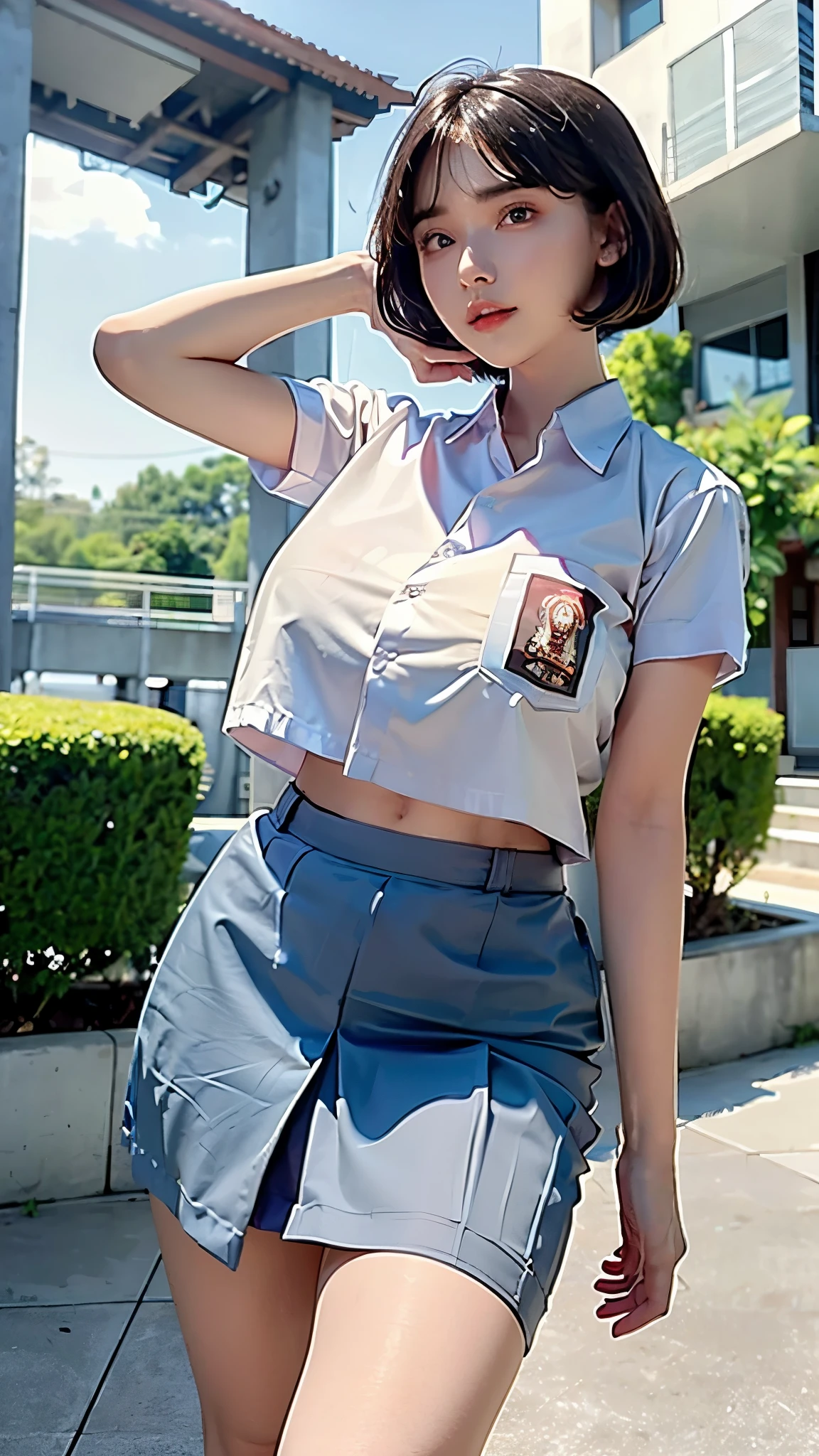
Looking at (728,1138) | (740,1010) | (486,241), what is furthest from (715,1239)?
(486,241)

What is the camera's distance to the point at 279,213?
235 inches

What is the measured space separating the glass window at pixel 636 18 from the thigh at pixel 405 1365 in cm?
1693

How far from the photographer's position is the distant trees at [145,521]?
199ft

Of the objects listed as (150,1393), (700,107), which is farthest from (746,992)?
(700,107)

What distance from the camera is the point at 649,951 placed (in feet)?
3.66

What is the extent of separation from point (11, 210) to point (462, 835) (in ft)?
16.3

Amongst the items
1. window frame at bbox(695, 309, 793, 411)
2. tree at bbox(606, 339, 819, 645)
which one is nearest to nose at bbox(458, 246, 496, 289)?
tree at bbox(606, 339, 819, 645)

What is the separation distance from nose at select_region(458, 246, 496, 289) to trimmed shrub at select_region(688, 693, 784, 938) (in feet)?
12.1

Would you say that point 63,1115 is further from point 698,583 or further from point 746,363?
point 746,363

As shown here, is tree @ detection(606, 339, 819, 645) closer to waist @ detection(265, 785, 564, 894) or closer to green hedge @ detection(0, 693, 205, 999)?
green hedge @ detection(0, 693, 205, 999)

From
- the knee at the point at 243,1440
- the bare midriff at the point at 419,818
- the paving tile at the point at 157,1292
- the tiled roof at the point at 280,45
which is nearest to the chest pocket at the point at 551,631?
the bare midriff at the point at 419,818

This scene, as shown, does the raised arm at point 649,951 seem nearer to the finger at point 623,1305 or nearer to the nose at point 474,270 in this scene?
the finger at point 623,1305

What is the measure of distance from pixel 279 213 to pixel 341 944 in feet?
19.0

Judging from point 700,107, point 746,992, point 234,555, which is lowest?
point 746,992
